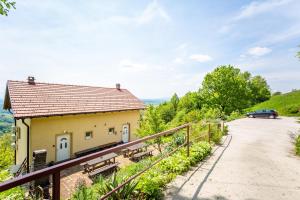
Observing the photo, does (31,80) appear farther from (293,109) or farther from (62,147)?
(293,109)

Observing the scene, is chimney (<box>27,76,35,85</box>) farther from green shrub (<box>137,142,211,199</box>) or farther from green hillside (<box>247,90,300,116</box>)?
green hillside (<box>247,90,300,116</box>)

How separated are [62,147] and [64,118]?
2238mm

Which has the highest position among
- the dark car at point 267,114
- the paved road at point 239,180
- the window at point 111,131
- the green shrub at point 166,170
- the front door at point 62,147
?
the dark car at point 267,114

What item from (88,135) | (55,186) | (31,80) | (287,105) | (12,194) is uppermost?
(31,80)

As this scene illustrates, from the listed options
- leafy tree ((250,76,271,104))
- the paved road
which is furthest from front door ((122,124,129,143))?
leafy tree ((250,76,271,104))

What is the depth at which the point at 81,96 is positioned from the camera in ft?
60.7

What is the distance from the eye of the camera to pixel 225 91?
36.3m

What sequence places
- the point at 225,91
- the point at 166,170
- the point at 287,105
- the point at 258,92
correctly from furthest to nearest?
the point at 258,92 → the point at 225,91 → the point at 287,105 → the point at 166,170

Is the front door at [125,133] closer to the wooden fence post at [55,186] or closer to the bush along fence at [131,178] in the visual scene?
the bush along fence at [131,178]

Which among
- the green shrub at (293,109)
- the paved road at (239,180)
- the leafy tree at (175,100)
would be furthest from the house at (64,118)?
the green shrub at (293,109)

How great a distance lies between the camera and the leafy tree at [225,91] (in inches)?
1412

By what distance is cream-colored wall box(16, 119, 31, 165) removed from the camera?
553 inches

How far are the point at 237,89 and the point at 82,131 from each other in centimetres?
3012

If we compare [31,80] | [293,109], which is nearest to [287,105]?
[293,109]
